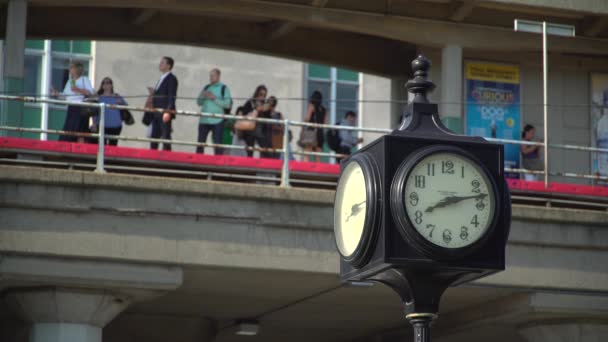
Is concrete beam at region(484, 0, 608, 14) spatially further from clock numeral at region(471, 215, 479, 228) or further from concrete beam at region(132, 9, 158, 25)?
clock numeral at region(471, 215, 479, 228)

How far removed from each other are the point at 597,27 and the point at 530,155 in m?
2.46

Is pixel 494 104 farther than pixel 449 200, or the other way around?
pixel 494 104

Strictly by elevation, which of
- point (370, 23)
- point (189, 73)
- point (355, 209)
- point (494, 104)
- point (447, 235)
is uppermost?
point (189, 73)

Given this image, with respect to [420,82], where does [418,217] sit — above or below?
below

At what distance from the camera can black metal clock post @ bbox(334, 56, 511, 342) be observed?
5.67 metres

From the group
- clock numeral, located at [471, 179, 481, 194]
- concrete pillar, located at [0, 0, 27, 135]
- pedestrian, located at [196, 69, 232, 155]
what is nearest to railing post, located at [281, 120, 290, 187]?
pedestrian, located at [196, 69, 232, 155]

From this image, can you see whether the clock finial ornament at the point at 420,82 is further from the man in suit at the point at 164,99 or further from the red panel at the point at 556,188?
the red panel at the point at 556,188

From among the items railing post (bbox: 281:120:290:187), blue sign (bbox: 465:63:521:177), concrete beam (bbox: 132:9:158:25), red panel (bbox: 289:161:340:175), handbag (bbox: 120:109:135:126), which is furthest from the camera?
blue sign (bbox: 465:63:521:177)

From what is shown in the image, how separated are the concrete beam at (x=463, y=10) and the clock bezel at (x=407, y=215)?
48.9 ft

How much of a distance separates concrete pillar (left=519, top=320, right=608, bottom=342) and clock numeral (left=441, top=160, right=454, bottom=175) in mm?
13653

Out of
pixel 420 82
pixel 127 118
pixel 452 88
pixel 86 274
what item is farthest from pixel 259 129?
pixel 420 82

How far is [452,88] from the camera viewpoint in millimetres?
21078

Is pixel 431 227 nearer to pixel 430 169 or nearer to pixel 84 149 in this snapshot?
pixel 430 169

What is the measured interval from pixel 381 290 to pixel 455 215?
42.4 feet
